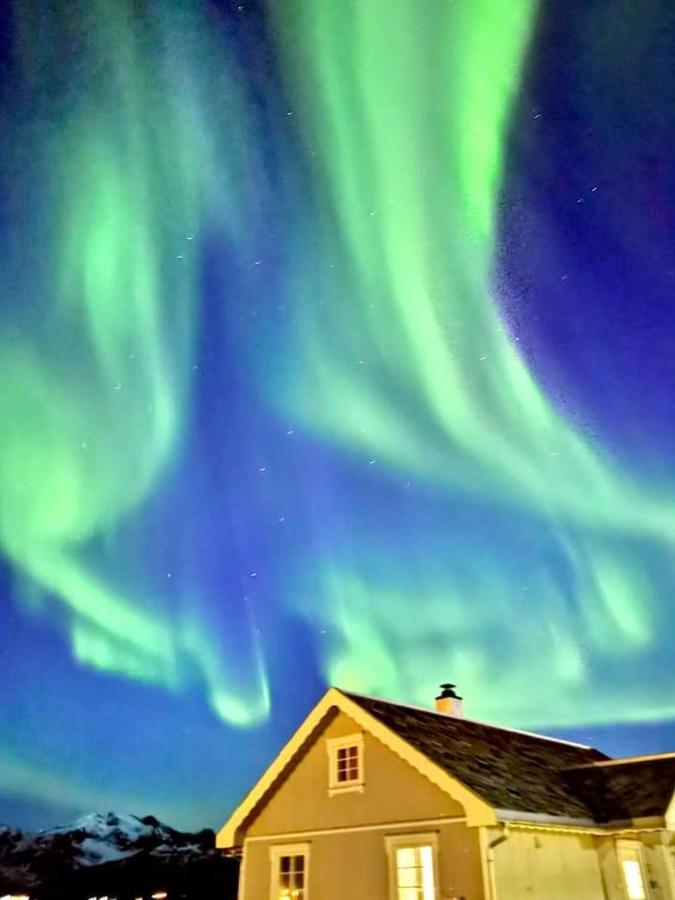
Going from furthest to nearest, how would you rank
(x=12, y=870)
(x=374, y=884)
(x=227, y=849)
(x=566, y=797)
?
(x=12, y=870) < (x=227, y=849) < (x=566, y=797) < (x=374, y=884)

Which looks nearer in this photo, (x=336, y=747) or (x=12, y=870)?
(x=336, y=747)

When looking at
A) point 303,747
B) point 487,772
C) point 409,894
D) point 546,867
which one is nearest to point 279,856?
point 303,747

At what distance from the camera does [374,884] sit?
1620cm

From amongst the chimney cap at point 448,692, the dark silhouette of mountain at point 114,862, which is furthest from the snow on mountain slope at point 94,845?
the chimney cap at point 448,692

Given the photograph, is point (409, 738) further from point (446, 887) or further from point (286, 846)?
point (286, 846)

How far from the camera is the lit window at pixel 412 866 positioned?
15406 millimetres

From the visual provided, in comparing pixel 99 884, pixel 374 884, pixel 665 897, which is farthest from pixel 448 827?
pixel 99 884

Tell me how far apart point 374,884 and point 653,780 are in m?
6.83

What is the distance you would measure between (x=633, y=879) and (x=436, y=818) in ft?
16.6

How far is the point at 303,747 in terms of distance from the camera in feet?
61.8

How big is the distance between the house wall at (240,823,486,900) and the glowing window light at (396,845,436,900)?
0.92 ft

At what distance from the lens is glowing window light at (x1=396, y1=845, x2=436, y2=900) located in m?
15.4

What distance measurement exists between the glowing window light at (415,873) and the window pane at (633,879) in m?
4.68

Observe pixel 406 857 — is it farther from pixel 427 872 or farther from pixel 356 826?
pixel 356 826
